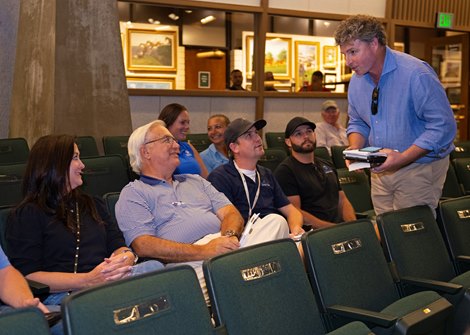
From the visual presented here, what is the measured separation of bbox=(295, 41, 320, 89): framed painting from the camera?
10.8 m

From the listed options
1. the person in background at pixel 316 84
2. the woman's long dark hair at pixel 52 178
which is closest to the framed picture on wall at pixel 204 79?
the person in background at pixel 316 84

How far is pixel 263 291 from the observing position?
238cm

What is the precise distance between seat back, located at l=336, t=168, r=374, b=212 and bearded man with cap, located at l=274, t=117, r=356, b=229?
1.78 ft

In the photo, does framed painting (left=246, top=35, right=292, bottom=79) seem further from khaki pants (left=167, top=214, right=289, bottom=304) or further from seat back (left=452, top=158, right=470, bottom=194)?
khaki pants (left=167, top=214, right=289, bottom=304)

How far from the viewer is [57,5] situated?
6.28 metres

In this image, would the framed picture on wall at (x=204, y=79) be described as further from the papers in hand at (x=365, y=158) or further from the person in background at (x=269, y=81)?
the papers in hand at (x=365, y=158)

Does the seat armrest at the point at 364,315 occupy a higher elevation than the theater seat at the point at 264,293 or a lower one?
lower

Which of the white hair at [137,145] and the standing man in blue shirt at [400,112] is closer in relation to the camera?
the standing man in blue shirt at [400,112]

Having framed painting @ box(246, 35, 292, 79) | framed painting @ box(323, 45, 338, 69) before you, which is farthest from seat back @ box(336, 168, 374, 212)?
framed painting @ box(323, 45, 338, 69)

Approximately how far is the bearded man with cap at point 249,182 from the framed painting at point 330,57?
22.7ft

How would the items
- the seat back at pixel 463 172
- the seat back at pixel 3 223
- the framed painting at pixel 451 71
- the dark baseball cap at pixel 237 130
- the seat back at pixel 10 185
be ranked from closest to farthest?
the seat back at pixel 3 223
the dark baseball cap at pixel 237 130
the seat back at pixel 10 185
the seat back at pixel 463 172
the framed painting at pixel 451 71

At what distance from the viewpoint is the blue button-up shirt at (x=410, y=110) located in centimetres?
327

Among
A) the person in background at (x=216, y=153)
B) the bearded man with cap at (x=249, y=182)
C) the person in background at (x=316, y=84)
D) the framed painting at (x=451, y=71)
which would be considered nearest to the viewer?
the bearded man with cap at (x=249, y=182)

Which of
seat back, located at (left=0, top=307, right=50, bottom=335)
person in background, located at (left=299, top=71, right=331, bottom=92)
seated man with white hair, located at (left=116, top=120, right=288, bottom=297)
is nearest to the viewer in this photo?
seat back, located at (left=0, top=307, right=50, bottom=335)
